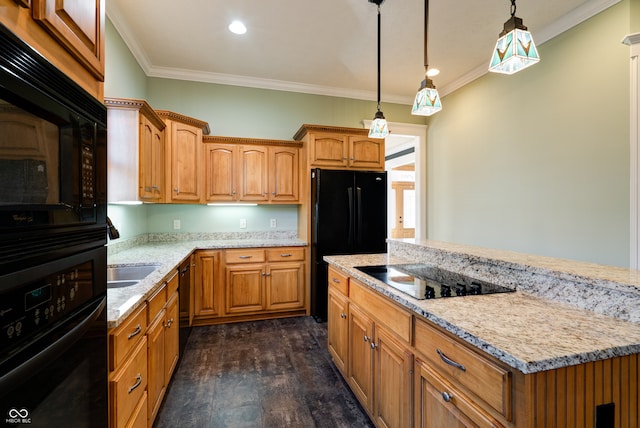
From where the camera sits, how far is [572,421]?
32.9 inches

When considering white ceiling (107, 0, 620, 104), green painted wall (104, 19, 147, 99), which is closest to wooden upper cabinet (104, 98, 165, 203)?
green painted wall (104, 19, 147, 99)

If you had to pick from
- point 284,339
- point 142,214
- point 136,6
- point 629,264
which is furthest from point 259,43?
point 629,264

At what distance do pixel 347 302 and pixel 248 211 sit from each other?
232cm

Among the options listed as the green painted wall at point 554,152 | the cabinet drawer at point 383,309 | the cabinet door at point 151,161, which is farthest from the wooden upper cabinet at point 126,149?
the green painted wall at point 554,152

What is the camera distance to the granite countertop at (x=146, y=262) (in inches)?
48.4

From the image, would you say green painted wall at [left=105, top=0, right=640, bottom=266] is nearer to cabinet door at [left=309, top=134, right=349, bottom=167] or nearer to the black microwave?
cabinet door at [left=309, top=134, right=349, bottom=167]

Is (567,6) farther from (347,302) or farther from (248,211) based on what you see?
(248,211)

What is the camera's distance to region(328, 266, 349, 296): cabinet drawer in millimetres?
2066

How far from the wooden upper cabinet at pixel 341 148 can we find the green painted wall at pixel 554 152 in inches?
46.4

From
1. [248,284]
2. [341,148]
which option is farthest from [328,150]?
[248,284]

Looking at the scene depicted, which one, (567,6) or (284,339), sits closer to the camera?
(567,6)

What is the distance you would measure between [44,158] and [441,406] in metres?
1.46

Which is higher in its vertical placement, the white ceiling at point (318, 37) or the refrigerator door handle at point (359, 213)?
the white ceiling at point (318, 37)

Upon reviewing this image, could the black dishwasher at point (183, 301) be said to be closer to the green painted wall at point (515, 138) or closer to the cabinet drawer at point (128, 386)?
the green painted wall at point (515, 138)
